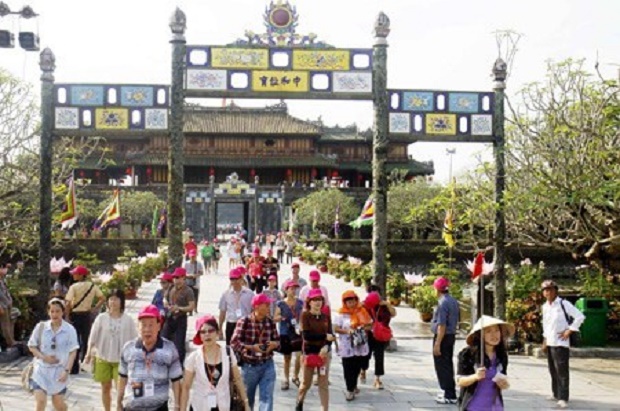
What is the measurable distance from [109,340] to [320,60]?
7.35m

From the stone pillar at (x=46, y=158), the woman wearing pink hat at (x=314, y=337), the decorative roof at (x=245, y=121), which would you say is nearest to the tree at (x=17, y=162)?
the stone pillar at (x=46, y=158)

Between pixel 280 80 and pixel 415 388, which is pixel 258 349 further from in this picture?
pixel 280 80

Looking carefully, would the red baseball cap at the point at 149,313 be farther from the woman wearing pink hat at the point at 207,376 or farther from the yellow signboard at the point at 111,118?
the yellow signboard at the point at 111,118

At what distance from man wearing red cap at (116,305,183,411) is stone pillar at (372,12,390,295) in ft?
25.2

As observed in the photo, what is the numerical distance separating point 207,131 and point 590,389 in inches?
2185

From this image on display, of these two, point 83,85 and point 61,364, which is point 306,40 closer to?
point 83,85

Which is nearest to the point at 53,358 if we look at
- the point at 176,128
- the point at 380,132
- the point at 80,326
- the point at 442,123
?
the point at 80,326

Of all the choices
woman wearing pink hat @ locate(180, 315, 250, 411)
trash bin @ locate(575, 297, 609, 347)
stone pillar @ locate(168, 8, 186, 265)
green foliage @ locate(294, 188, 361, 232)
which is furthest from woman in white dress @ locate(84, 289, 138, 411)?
green foliage @ locate(294, 188, 361, 232)

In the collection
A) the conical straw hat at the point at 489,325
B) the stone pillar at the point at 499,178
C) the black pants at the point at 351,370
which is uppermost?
the stone pillar at the point at 499,178

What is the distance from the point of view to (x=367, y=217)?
79.6ft

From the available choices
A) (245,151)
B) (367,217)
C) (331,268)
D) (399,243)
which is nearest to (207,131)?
(245,151)

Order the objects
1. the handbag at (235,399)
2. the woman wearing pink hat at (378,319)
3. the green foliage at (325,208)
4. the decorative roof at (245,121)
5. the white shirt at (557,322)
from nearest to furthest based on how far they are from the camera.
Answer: the handbag at (235,399) → the white shirt at (557,322) → the woman wearing pink hat at (378,319) → the green foliage at (325,208) → the decorative roof at (245,121)

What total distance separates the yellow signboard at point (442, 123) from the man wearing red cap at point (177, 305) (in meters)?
5.90

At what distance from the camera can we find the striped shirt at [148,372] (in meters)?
6.50
